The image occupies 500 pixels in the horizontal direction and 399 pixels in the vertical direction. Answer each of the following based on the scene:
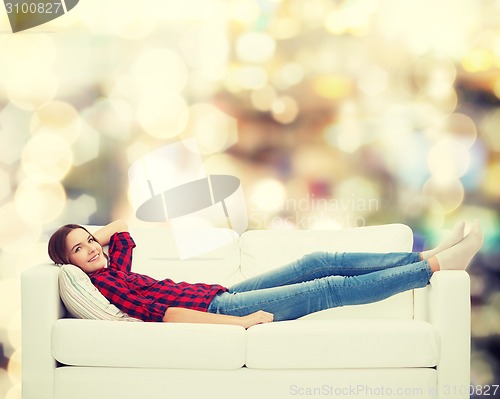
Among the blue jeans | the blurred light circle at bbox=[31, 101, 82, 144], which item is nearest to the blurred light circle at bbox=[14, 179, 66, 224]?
the blurred light circle at bbox=[31, 101, 82, 144]

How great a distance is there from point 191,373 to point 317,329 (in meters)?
0.50

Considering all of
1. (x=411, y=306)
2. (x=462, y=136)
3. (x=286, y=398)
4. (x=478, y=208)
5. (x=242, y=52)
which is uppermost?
(x=242, y=52)

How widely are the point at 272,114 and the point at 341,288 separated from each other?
116 centimetres

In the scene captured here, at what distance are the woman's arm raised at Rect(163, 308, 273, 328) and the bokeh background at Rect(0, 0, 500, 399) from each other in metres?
0.95

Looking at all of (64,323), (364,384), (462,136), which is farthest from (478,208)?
(64,323)

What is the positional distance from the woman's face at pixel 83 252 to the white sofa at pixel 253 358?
264 millimetres

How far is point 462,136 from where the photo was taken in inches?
136

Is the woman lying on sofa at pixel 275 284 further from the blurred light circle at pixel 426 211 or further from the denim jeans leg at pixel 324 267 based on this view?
the blurred light circle at pixel 426 211

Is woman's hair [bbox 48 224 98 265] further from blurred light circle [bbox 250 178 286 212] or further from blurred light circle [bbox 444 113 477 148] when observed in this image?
blurred light circle [bbox 444 113 477 148]

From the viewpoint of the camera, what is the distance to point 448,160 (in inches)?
137

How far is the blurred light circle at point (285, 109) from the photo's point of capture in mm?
3510

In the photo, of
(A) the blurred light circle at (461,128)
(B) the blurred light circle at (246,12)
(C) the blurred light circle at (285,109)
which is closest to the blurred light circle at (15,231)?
(C) the blurred light circle at (285,109)

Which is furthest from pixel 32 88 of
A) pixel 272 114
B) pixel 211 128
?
pixel 272 114

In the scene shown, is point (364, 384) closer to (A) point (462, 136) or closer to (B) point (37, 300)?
(B) point (37, 300)
